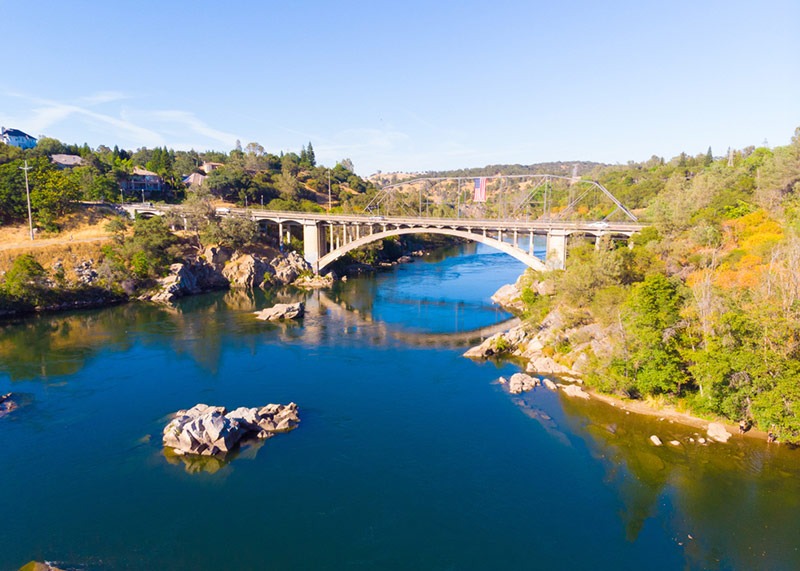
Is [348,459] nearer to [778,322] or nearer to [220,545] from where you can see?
[220,545]

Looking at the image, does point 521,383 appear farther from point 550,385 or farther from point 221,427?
point 221,427

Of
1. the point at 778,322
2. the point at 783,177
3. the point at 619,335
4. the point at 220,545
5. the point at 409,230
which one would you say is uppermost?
the point at 783,177

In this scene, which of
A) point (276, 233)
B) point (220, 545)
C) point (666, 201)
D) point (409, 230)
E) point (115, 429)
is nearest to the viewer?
point (220, 545)

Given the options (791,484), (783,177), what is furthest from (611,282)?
(783,177)

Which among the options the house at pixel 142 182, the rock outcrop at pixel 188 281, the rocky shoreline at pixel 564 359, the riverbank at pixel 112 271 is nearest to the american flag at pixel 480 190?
the rocky shoreline at pixel 564 359

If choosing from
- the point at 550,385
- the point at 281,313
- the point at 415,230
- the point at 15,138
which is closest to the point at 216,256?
the point at 281,313

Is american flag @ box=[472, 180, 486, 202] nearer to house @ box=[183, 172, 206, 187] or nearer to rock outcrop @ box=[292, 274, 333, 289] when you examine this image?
rock outcrop @ box=[292, 274, 333, 289]
